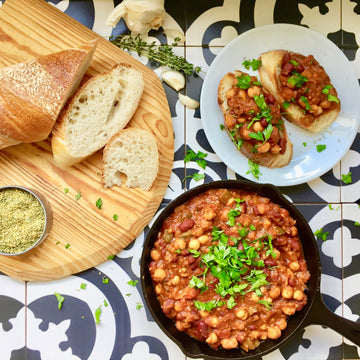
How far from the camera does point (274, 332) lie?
2102 millimetres

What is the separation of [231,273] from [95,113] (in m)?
1.00

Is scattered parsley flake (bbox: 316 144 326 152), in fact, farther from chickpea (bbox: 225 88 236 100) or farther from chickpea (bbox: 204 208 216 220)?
chickpea (bbox: 204 208 216 220)

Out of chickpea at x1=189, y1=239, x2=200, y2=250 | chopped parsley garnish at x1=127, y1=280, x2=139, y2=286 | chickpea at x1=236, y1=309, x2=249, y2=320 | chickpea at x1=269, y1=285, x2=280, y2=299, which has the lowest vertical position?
chopped parsley garnish at x1=127, y1=280, x2=139, y2=286

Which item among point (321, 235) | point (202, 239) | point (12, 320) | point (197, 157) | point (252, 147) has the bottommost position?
point (12, 320)

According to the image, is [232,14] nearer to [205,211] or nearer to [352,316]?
[205,211]

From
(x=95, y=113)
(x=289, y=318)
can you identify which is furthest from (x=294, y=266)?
(x=95, y=113)

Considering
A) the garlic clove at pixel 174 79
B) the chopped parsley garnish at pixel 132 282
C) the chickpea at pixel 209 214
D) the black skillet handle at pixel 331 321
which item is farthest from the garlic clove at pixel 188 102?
the black skillet handle at pixel 331 321

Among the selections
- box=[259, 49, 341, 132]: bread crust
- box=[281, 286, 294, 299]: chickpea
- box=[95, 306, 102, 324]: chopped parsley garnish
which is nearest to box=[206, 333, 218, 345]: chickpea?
box=[281, 286, 294, 299]: chickpea

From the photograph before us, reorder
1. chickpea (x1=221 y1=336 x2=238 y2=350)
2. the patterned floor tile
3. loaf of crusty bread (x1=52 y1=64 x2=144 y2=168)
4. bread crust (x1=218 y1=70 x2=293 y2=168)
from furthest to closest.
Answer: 1. the patterned floor tile
2. bread crust (x1=218 y1=70 x2=293 y2=168)
3. loaf of crusty bread (x1=52 y1=64 x2=144 y2=168)
4. chickpea (x1=221 y1=336 x2=238 y2=350)

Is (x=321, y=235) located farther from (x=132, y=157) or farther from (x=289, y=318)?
(x=132, y=157)

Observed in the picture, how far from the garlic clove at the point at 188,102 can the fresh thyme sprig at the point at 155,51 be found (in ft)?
0.42

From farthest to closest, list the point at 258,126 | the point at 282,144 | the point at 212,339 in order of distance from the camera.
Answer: the point at 282,144 < the point at 258,126 < the point at 212,339

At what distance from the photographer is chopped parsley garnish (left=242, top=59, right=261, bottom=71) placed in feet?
7.57

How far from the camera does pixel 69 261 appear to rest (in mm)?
2301
